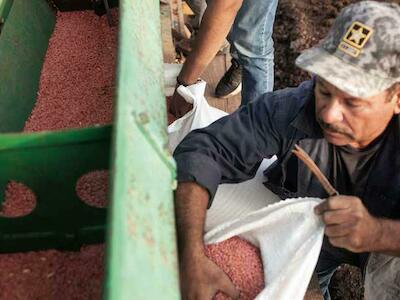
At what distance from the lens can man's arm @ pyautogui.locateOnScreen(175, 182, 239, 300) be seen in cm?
134

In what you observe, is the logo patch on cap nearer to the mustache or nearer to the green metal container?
the mustache

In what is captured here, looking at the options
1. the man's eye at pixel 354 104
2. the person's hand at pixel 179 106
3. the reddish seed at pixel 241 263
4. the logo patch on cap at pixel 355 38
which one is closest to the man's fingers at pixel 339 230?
the reddish seed at pixel 241 263

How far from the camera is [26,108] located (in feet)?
6.88

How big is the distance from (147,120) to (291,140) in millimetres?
729

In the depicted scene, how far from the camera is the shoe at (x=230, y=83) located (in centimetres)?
Result: 319

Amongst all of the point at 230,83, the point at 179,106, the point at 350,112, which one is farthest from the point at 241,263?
the point at 230,83

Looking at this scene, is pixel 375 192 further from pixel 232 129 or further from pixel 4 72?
pixel 4 72

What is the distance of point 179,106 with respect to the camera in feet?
7.30

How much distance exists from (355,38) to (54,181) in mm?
973

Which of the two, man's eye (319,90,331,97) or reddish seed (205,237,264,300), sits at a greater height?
man's eye (319,90,331,97)

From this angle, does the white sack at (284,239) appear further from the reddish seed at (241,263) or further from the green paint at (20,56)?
the green paint at (20,56)

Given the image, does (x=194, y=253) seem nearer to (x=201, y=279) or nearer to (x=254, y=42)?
(x=201, y=279)

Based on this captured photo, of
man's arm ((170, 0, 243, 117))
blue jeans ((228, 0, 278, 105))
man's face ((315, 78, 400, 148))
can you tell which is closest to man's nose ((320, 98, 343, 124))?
man's face ((315, 78, 400, 148))

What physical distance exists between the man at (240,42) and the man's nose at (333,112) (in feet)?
2.25
